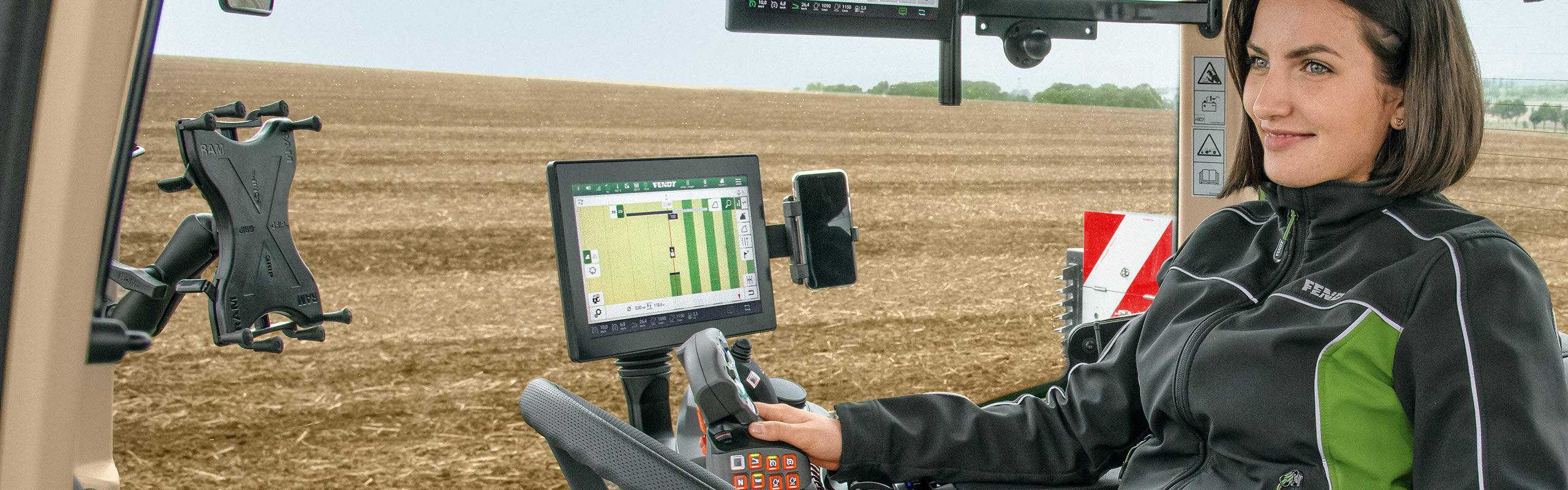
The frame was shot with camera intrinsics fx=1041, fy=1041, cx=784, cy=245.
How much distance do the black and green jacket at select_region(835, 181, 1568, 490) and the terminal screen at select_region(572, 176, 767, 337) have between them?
0.42 metres

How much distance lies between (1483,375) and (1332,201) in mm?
254

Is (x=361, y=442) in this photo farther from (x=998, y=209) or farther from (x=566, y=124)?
(x=566, y=124)

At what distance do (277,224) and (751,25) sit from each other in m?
0.76

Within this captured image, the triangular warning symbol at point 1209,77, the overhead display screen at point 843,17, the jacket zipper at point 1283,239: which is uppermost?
the overhead display screen at point 843,17

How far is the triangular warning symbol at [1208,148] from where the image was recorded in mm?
2080

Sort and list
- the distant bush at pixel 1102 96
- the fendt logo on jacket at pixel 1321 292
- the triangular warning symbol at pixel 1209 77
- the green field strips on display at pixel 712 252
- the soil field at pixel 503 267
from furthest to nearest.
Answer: the soil field at pixel 503 267, the distant bush at pixel 1102 96, the triangular warning symbol at pixel 1209 77, the green field strips on display at pixel 712 252, the fendt logo on jacket at pixel 1321 292

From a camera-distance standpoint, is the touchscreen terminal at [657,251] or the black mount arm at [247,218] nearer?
the black mount arm at [247,218]

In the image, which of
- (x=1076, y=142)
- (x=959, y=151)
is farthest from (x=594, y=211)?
(x=1076, y=142)

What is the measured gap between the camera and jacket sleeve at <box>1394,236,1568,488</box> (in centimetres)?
95

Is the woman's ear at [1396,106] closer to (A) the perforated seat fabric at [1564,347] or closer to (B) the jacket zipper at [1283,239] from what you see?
(B) the jacket zipper at [1283,239]

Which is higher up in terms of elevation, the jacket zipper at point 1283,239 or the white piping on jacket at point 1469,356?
the jacket zipper at point 1283,239

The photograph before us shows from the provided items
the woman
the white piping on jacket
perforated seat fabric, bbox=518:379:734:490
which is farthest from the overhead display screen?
perforated seat fabric, bbox=518:379:734:490

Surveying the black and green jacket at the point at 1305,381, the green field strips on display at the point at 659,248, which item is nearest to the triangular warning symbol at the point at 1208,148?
the black and green jacket at the point at 1305,381

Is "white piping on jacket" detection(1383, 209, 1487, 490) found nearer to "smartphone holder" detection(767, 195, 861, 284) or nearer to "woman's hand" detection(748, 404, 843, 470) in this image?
"woman's hand" detection(748, 404, 843, 470)
